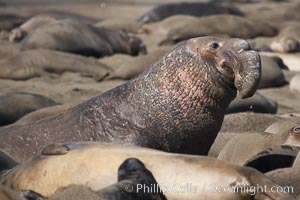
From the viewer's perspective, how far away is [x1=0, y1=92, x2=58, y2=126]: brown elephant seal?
25.8 ft

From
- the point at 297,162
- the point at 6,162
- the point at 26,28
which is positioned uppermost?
the point at 297,162

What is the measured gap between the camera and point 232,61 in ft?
18.4

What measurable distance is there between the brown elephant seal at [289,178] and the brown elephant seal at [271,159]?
1.59 feet

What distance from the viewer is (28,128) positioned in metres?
6.39

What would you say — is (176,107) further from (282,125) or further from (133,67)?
(133,67)

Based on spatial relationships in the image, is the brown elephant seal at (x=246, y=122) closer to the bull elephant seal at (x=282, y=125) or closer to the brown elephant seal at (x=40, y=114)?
the bull elephant seal at (x=282, y=125)

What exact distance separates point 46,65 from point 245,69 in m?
5.63

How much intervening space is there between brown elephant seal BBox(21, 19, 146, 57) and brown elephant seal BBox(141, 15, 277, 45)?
5.62 ft

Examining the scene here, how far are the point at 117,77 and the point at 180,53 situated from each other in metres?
4.78

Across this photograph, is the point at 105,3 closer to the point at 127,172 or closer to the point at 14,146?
the point at 14,146

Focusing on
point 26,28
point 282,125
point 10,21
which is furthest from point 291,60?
point 10,21

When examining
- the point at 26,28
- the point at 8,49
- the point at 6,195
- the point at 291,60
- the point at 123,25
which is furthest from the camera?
the point at 123,25

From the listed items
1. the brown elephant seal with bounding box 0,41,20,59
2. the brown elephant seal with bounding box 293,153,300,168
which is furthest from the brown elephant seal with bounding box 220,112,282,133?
the brown elephant seal with bounding box 0,41,20,59

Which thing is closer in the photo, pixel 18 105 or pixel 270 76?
pixel 18 105
